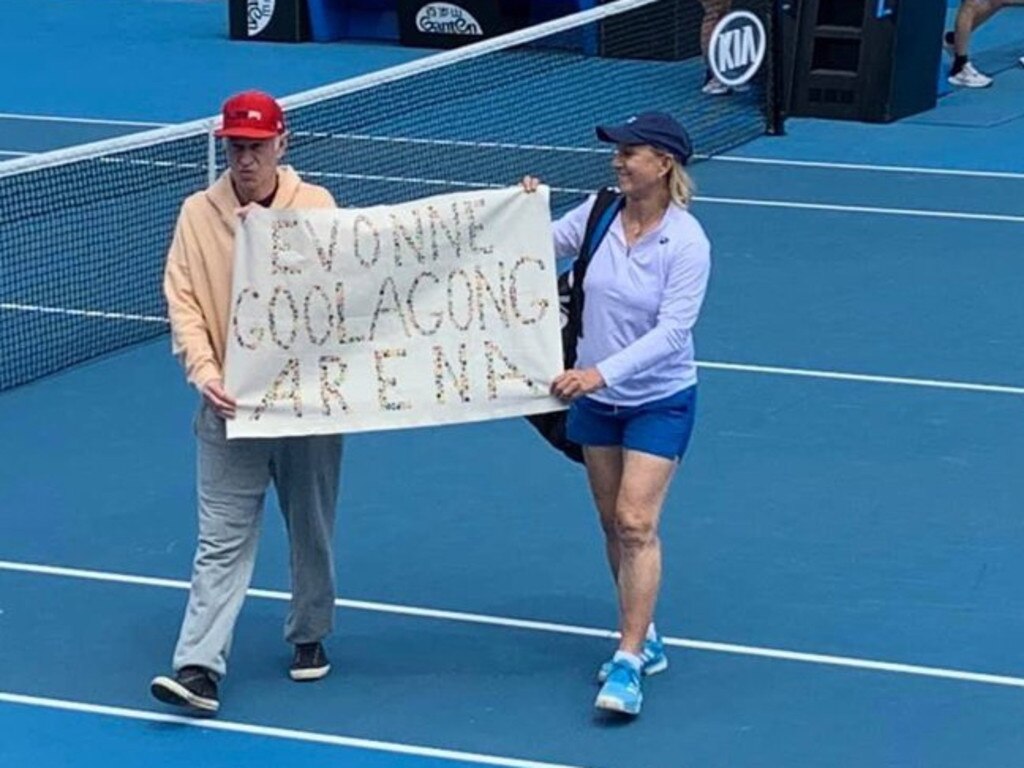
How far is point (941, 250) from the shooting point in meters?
14.2

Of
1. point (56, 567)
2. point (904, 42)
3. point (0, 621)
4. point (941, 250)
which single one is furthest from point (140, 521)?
point (904, 42)

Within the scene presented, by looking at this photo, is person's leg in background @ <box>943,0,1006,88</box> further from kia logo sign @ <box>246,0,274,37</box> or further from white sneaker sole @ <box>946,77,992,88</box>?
kia logo sign @ <box>246,0,274,37</box>

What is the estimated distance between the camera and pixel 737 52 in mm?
18250

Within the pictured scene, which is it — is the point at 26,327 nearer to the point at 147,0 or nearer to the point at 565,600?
the point at 565,600

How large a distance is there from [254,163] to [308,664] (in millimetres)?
1671

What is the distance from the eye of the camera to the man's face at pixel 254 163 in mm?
6938

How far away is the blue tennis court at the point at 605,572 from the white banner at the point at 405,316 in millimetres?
982

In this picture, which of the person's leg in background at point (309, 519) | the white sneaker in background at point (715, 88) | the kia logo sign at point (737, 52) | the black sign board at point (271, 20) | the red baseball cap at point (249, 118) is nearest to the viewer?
the red baseball cap at point (249, 118)

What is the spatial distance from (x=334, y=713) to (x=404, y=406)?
98cm

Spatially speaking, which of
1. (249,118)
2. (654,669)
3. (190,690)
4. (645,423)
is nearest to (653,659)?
(654,669)

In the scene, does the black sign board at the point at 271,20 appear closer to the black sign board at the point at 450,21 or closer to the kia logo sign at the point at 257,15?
the kia logo sign at the point at 257,15

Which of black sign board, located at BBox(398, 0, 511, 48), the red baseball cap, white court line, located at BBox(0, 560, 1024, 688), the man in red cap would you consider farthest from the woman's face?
black sign board, located at BBox(398, 0, 511, 48)

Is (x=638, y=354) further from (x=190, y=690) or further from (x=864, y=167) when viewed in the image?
(x=864, y=167)

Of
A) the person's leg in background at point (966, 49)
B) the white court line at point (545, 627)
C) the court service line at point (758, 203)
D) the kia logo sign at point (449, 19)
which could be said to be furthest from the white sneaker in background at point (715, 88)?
the white court line at point (545, 627)
